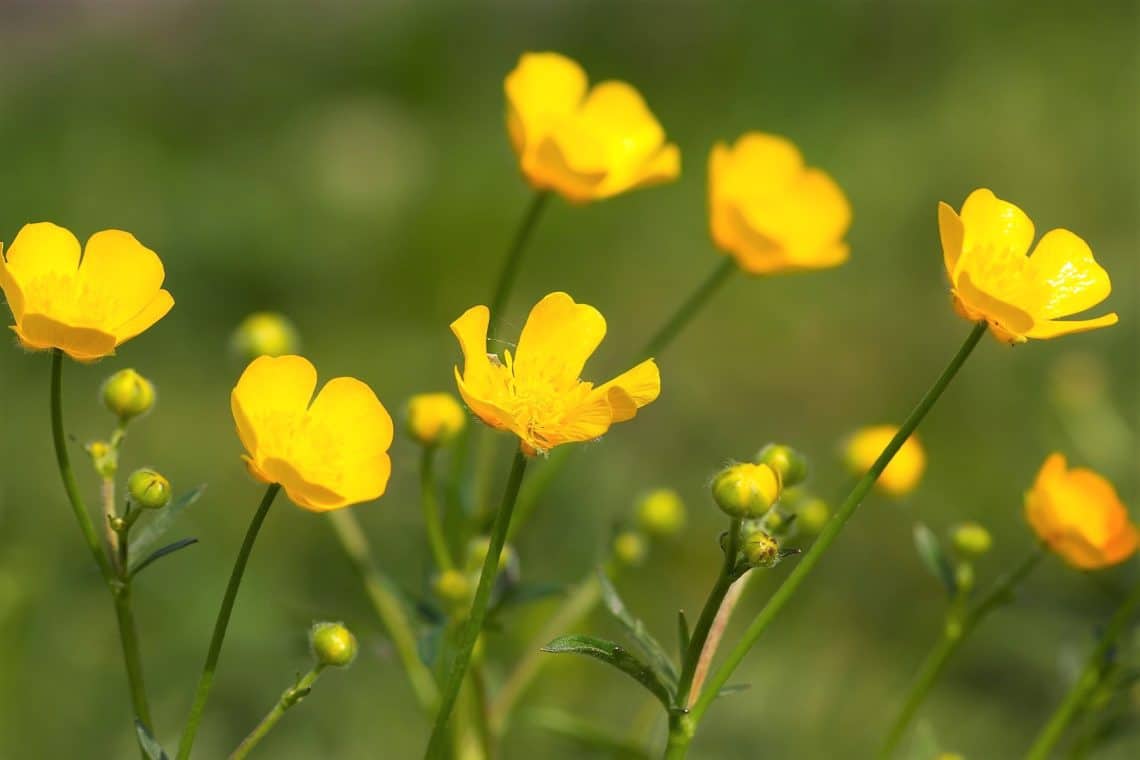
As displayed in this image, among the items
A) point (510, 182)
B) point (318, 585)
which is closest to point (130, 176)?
point (510, 182)

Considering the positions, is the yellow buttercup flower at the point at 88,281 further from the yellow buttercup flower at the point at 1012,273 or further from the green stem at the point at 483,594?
the yellow buttercup flower at the point at 1012,273

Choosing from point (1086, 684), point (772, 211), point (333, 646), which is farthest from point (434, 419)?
point (1086, 684)

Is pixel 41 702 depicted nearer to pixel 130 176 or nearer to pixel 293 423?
pixel 293 423

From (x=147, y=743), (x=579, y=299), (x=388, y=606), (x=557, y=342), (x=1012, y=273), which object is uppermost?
(x=1012, y=273)

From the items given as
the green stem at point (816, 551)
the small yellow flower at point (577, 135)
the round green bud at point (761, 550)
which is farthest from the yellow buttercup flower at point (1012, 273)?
the small yellow flower at point (577, 135)

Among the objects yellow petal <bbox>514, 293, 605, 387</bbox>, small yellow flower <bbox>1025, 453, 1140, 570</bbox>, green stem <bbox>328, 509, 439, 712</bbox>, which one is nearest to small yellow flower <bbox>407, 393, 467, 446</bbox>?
green stem <bbox>328, 509, 439, 712</bbox>

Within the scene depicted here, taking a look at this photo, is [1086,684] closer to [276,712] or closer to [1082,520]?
[1082,520]

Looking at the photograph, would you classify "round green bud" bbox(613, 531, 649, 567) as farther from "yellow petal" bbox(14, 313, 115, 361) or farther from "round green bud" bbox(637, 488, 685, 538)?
"yellow petal" bbox(14, 313, 115, 361)

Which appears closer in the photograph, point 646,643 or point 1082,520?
point 646,643
